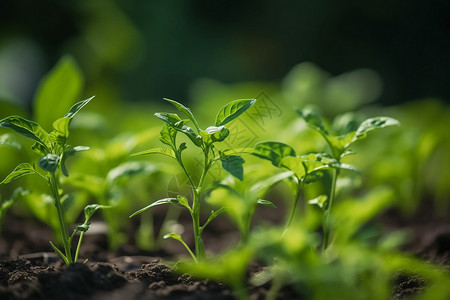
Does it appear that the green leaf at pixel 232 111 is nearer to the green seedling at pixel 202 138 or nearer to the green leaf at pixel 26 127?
the green seedling at pixel 202 138

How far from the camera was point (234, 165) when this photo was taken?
78 centimetres

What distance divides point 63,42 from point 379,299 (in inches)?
149

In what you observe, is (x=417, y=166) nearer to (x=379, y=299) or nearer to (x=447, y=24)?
(x=379, y=299)

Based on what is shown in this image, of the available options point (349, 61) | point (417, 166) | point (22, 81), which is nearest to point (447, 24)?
point (349, 61)

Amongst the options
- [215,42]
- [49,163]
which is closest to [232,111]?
[49,163]

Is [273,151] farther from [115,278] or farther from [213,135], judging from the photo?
[115,278]

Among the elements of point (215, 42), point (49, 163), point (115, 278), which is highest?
point (49, 163)

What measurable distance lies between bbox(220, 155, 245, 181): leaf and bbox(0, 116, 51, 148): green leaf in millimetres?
350

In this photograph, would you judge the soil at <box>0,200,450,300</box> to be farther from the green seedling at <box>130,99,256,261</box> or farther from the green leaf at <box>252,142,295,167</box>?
the green leaf at <box>252,142,295,167</box>

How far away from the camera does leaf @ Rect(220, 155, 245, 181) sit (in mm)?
765

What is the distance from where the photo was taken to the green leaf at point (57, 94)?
1.41m

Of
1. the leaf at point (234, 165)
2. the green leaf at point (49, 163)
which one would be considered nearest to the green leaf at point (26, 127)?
the green leaf at point (49, 163)

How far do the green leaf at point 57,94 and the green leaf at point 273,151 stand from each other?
31.3 inches

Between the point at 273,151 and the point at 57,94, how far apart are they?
85cm
